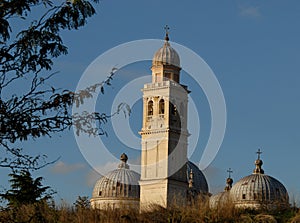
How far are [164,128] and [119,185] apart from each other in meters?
7.76

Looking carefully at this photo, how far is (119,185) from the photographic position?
85875mm

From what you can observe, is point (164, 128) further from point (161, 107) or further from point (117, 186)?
point (117, 186)

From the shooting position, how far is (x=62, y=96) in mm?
14008

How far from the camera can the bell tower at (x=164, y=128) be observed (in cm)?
8306

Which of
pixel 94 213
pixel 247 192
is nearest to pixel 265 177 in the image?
pixel 247 192

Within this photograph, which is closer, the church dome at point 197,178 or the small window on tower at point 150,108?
the small window on tower at point 150,108

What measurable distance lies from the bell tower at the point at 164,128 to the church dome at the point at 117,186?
7.67 feet

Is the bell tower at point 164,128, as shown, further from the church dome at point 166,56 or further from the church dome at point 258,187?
the church dome at point 258,187

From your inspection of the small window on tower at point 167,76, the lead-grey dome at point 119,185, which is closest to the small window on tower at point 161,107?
the small window on tower at point 167,76

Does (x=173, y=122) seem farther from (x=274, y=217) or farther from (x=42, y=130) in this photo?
(x=42, y=130)

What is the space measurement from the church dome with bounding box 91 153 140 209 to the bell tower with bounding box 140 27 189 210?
7.67ft

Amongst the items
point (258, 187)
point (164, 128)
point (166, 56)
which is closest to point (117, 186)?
point (164, 128)

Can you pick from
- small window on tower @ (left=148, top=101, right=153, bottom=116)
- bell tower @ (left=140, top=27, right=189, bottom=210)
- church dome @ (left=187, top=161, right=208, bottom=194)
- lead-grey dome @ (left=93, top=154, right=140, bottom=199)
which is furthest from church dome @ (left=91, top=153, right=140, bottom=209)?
small window on tower @ (left=148, top=101, right=153, bottom=116)

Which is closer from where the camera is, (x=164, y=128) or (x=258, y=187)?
(x=258, y=187)
